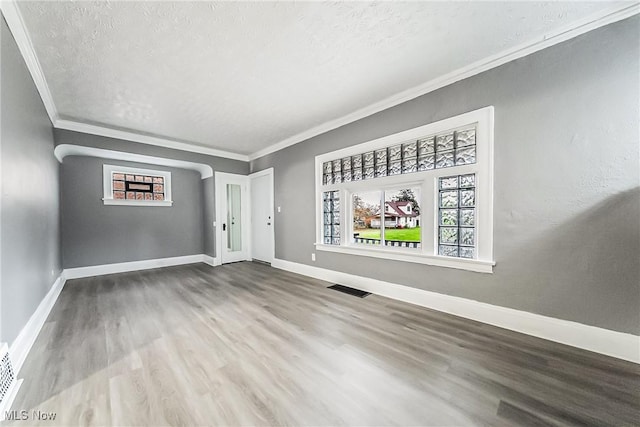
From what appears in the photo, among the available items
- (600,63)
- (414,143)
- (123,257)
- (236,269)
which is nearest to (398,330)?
(414,143)

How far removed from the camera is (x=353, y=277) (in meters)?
3.52

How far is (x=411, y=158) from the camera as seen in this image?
2934 mm

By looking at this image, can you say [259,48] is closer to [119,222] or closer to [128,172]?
[128,172]

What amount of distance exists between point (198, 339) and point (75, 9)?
8.73ft

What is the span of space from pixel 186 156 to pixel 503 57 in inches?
203

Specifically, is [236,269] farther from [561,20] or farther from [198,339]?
[561,20]

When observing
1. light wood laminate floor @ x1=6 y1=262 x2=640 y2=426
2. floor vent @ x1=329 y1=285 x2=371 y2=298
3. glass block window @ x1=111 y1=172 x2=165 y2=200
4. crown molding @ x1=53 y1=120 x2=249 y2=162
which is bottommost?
floor vent @ x1=329 y1=285 x2=371 y2=298

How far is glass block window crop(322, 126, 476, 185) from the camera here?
2.52 metres

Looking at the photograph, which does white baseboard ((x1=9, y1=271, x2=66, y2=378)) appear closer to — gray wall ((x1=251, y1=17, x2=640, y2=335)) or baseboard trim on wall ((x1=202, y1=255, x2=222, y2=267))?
baseboard trim on wall ((x1=202, y1=255, x2=222, y2=267))

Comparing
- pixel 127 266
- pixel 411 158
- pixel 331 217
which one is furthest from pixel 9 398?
pixel 127 266

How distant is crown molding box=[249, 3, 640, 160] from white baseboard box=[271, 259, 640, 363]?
230 centimetres

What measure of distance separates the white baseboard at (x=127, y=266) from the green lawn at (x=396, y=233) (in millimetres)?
4196

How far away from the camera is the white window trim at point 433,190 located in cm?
232

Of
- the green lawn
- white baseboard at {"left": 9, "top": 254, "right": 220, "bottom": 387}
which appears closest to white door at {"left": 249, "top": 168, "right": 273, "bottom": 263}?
white baseboard at {"left": 9, "top": 254, "right": 220, "bottom": 387}
